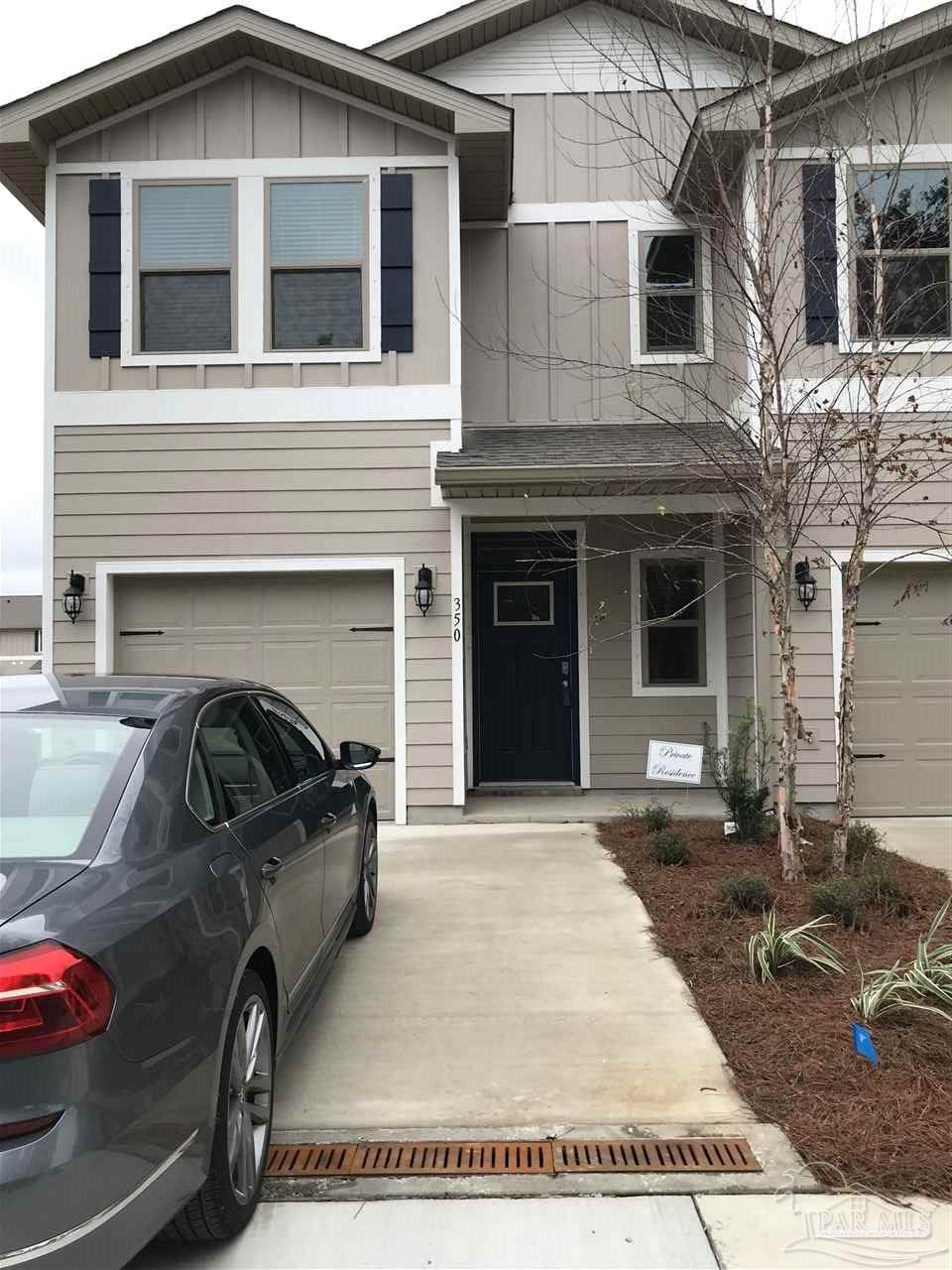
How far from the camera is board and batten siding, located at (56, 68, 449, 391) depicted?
809 centimetres

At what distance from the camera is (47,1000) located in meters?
1.88

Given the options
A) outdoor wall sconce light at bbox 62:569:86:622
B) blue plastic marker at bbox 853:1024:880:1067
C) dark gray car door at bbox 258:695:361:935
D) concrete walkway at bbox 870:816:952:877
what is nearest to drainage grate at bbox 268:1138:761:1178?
blue plastic marker at bbox 853:1024:880:1067

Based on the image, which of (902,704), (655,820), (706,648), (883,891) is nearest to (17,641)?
(706,648)

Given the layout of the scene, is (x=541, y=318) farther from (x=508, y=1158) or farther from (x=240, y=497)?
(x=508, y=1158)

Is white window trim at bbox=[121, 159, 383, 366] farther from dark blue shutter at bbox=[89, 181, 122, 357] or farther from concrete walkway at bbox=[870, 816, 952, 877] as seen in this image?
concrete walkway at bbox=[870, 816, 952, 877]

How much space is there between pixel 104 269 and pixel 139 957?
24.5 ft

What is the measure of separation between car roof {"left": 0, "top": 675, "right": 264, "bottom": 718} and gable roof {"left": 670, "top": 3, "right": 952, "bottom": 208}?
5231 millimetres

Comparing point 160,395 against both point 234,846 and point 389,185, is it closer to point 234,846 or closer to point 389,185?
point 389,185

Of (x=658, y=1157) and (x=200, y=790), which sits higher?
(x=200, y=790)

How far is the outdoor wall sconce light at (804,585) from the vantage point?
309 inches

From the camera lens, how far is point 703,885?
584cm

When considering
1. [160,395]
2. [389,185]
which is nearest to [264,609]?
[160,395]

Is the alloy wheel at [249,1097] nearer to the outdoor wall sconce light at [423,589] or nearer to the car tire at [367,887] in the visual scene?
the car tire at [367,887]

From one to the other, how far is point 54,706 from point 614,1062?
2384mm
